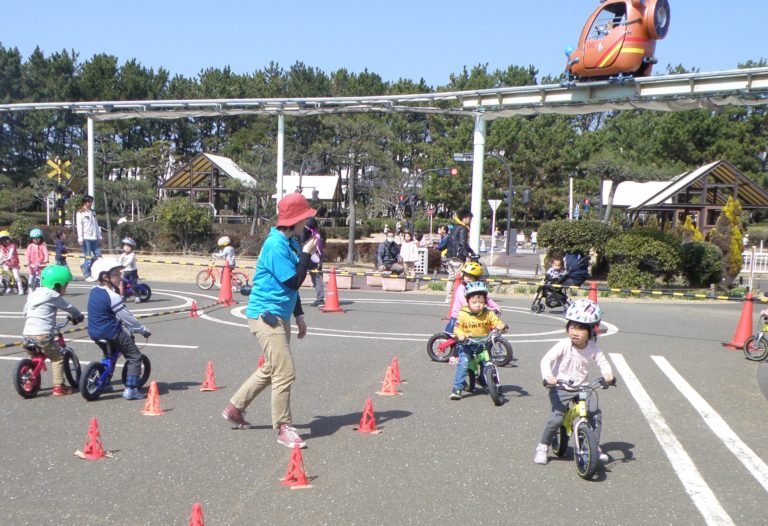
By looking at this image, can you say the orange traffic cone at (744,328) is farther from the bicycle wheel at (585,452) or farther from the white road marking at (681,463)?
the bicycle wheel at (585,452)

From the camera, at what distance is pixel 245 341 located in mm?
10836

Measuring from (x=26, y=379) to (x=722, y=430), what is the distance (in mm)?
6732

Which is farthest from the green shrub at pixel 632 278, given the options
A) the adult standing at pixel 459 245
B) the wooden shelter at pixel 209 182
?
the wooden shelter at pixel 209 182

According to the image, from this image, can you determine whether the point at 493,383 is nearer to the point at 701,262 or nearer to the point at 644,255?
the point at 644,255

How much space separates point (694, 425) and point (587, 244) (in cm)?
1518

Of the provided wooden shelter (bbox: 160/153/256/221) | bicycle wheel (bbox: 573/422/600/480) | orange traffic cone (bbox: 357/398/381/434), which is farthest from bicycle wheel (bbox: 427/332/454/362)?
wooden shelter (bbox: 160/153/256/221)

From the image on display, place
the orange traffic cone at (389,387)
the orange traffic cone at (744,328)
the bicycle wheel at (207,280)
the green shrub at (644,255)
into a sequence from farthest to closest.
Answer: the green shrub at (644,255)
the bicycle wheel at (207,280)
the orange traffic cone at (744,328)
the orange traffic cone at (389,387)

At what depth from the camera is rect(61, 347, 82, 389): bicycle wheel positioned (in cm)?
741

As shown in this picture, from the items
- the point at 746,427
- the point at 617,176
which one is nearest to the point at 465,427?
the point at 746,427

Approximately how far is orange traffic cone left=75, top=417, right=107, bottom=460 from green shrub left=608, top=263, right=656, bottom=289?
1715cm

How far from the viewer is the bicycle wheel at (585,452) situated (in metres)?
5.06

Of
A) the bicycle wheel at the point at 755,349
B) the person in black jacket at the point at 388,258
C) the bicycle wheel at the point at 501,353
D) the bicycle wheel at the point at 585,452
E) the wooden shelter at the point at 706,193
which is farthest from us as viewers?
the wooden shelter at the point at 706,193

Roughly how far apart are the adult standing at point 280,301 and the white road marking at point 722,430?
11.6ft

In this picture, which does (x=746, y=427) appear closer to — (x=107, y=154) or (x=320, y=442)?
(x=320, y=442)
